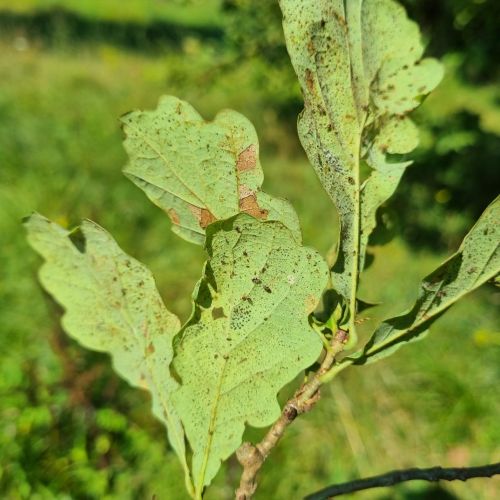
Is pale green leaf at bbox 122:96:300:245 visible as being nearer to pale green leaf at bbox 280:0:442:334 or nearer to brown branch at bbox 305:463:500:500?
pale green leaf at bbox 280:0:442:334

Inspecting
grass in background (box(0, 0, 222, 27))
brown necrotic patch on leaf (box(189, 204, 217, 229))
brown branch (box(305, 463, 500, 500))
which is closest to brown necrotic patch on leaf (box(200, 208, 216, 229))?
brown necrotic patch on leaf (box(189, 204, 217, 229))

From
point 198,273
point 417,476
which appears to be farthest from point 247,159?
point 198,273

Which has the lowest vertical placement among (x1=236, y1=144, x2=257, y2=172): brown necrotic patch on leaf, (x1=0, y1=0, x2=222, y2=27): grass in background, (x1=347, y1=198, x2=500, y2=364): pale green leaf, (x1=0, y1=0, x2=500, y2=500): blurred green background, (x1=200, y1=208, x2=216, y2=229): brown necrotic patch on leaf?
(x1=0, y1=0, x2=500, y2=500): blurred green background

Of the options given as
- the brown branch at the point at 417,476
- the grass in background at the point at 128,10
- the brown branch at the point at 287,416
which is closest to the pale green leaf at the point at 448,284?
the brown branch at the point at 287,416

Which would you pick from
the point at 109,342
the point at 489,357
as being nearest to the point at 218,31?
the point at 489,357

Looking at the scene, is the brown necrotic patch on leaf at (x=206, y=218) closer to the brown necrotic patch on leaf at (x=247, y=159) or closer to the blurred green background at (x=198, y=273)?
the brown necrotic patch on leaf at (x=247, y=159)

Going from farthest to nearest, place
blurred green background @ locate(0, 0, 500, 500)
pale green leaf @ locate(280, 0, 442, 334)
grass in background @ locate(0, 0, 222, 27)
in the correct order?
grass in background @ locate(0, 0, 222, 27), blurred green background @ locate(0, 0, 500, 500), pale green leaf @ locate(280, 0, 442, 334)
